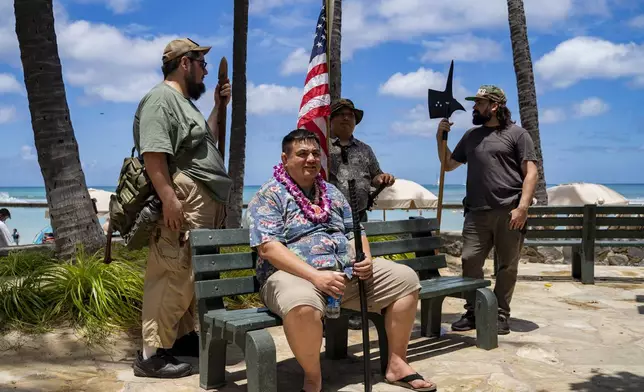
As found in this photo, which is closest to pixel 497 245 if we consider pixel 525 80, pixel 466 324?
pixel 466 324

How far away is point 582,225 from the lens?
858cm

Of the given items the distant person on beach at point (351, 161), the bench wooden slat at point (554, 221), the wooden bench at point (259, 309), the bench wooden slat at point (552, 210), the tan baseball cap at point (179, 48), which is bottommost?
the wooden bench at point (259, 309)

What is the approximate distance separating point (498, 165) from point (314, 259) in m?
2.13

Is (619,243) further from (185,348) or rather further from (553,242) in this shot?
(185,348)

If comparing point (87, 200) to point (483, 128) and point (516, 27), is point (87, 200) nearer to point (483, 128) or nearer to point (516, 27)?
point (483, 128)

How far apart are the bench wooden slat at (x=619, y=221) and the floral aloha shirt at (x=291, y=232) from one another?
5.65 metres

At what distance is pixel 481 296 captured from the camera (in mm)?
4914

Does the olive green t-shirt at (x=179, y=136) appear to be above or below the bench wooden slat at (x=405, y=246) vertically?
above

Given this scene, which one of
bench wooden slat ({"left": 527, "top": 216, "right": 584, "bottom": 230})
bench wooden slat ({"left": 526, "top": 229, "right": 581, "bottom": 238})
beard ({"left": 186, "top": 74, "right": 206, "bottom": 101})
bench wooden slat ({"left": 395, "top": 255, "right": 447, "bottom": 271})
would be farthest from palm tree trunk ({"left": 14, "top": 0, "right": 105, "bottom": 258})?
bench wooden slat ({"left": 526, "top": 229, "right": 581, "bottom": 238})

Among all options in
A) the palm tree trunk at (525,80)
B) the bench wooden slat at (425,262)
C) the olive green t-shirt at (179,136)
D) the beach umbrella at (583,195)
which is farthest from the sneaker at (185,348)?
the beach umbrella at (583,195)

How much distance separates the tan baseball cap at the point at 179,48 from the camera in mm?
4227

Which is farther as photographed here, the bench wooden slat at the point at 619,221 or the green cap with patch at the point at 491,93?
the bench wooden slat at the point at 619,221

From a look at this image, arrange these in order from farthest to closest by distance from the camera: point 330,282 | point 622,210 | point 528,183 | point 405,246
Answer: point 622,210 < point 528,183 < point 405,246 < point 330,282

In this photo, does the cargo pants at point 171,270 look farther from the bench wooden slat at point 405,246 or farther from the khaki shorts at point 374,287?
the bench wooden slat at point 405,246
